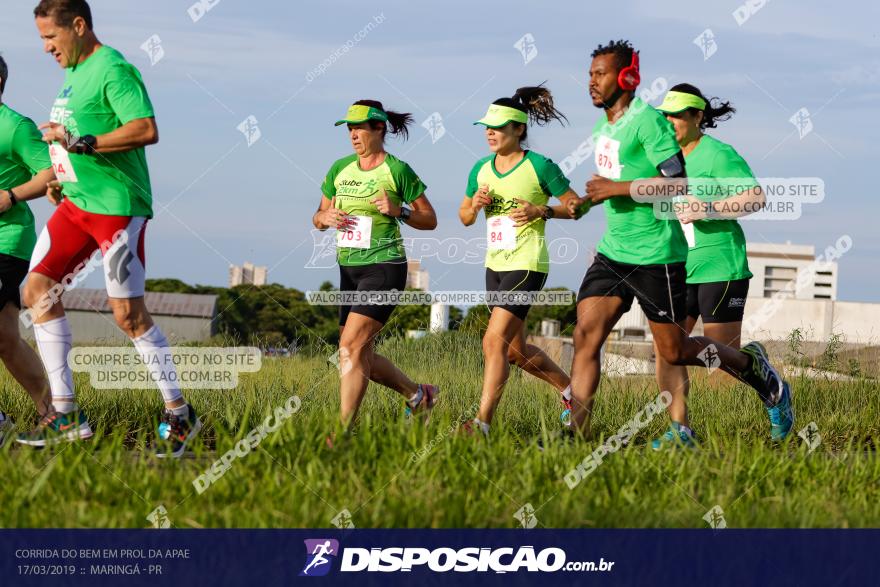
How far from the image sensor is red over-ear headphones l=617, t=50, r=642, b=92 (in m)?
6.88

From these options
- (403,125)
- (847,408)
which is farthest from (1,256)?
(847,408)

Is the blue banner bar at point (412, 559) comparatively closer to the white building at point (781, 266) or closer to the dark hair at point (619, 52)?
the dark hair at point (619, 52)

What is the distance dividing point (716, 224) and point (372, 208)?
2.30 meters

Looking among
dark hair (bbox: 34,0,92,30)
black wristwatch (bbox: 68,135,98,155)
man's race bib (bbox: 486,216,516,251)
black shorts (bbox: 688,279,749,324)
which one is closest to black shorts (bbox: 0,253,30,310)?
black wristwatch (bbox: 68,135,98,155)

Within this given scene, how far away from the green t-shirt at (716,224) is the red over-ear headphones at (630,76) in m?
1.08

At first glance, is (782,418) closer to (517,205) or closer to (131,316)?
(517,205)

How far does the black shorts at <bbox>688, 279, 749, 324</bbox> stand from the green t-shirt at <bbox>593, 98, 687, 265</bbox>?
3.06 ft

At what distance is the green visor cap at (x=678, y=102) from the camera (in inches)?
306

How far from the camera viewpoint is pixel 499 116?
738 cm

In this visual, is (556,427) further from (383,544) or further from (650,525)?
(383,544)

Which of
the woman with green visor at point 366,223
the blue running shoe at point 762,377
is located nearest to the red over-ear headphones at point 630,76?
the woman with green visor at point 366,223

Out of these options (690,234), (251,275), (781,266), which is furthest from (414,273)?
(781,266)

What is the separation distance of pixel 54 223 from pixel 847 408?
5917 mm

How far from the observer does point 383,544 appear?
180 inches
